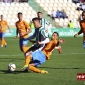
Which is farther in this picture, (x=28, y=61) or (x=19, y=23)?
(x=19, y=23)

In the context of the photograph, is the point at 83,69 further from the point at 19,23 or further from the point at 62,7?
the point at 62,7

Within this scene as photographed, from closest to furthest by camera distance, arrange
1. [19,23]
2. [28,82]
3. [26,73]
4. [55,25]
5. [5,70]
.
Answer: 1. [28,82]
2. [26,73]
3. [5,70]
4. [19,23]
5. [55,25]

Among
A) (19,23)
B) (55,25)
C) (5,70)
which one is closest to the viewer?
(5,70)

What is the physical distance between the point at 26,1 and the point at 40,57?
32990 millimetres

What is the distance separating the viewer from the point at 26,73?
11578 millimetres

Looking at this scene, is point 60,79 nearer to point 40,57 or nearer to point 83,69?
point 40,57

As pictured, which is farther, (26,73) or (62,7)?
(62,7)

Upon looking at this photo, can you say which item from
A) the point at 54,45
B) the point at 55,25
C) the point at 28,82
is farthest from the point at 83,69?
the point at 55,25

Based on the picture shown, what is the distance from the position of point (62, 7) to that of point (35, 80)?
35.3 meters

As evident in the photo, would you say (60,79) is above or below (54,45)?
below

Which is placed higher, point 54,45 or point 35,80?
point 54,45

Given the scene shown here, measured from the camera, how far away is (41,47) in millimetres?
12125

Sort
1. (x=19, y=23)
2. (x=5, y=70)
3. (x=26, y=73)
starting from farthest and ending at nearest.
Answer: (x=19, y=23) < (x=5, y=70) < (x=26, y=73)

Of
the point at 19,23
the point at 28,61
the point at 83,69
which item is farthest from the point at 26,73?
the point at 19,23
